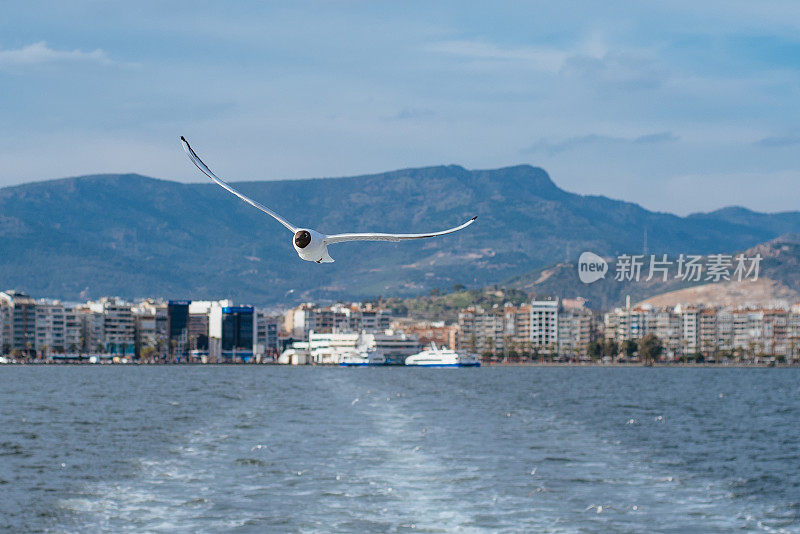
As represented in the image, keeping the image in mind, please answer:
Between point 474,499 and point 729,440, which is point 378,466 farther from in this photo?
point 729,440

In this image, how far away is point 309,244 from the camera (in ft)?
58.5

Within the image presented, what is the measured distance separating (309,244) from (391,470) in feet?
99.7

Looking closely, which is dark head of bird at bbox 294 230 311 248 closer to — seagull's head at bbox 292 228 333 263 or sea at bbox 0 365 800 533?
seagull's head at bbox 292 228 333 263

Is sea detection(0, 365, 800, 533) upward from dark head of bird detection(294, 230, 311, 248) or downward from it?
downward

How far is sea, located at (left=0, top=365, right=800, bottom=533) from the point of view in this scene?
3728 cm

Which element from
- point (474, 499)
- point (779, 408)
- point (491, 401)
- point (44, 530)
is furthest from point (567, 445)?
point (779, 408)

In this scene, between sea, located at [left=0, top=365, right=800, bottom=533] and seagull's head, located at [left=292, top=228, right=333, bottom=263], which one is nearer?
seagull's head, located at [left=292, top=228, right=333, bottom=263]

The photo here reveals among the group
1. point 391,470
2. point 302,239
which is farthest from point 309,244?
point 391,470

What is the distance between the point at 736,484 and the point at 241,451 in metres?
21.4

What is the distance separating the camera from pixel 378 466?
48.2 meters

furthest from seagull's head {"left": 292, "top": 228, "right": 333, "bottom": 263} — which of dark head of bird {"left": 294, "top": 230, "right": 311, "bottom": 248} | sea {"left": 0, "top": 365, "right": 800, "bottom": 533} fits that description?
sea {"left": 0, "top": 365, "right": 800, "bottom": 533}

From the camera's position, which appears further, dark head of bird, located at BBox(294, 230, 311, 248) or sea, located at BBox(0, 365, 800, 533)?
sea, located at BBox(0, 365, 800, 533)

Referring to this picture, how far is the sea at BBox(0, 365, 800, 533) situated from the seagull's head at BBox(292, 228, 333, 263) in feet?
62.2

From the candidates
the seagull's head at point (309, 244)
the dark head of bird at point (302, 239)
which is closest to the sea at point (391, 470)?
the seagull's head at point (309, 244)
